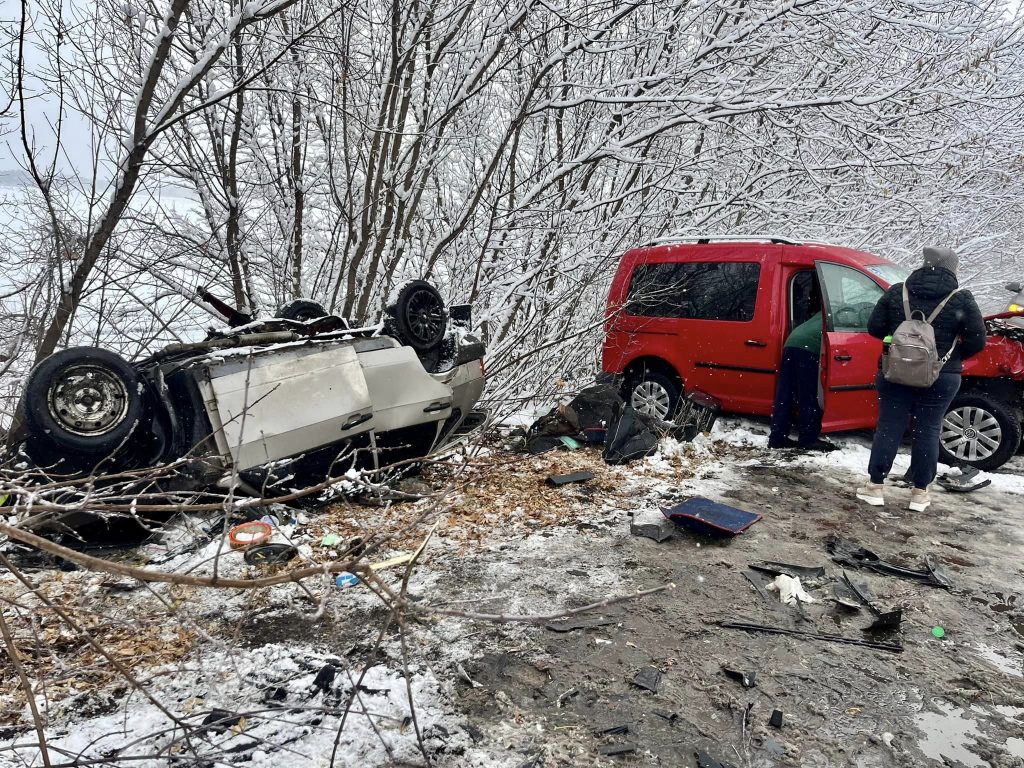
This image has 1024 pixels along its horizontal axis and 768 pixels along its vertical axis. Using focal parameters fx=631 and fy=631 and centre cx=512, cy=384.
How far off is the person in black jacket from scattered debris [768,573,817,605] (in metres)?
1.81

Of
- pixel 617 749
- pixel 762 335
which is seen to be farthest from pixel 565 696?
pixel 762 335

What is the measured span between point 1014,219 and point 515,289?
13706 millimetres

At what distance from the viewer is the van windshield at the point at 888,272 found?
5.91m

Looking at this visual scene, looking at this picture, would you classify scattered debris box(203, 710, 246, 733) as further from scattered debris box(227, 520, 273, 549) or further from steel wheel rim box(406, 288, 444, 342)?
steel wheel rim box(406, 288, 444, 342)

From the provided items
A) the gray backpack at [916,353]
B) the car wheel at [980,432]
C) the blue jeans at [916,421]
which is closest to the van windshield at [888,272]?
the car wheel at [980,432]

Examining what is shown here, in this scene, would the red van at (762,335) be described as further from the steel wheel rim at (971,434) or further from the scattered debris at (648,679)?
the scattered debris at (648,679)

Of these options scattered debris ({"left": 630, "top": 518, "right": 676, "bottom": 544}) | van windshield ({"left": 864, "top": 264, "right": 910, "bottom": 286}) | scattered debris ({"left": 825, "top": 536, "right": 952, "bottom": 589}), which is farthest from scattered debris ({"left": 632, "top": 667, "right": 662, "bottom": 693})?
van windshield ({"left": 864, "top": 264, "right": 910, "bottom": 286})

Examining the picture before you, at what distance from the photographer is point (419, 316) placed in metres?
5.07

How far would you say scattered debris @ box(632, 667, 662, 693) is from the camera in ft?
8.64

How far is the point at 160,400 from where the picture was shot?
3803 millimetres

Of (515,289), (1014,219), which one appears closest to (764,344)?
(515,289)

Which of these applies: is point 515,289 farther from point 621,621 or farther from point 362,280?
point 621,621

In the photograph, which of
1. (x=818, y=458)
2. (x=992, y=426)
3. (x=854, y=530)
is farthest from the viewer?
(x=818, y=458)

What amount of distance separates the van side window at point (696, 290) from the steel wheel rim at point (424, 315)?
244 cm
